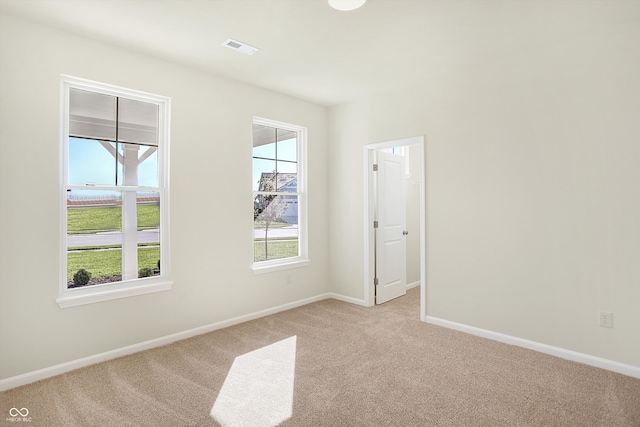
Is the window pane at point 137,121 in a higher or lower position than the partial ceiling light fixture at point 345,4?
A: lower

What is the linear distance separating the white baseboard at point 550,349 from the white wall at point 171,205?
1.88 metres

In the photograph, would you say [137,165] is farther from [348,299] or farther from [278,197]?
[348,299]

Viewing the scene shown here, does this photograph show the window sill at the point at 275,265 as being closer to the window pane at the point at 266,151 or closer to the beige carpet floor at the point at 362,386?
the beige carpet floor at the point at 362,386

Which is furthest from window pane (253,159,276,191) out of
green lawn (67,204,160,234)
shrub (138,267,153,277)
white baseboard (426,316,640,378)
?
white baseboard (426,316,640,378)

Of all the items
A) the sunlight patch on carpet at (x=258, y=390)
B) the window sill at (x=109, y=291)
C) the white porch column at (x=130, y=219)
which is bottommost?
the sunlight patch on carpet at (x=258, y=390)

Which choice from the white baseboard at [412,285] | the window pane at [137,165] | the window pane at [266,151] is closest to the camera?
the window pane at [137,165]

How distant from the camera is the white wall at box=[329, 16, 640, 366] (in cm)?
262

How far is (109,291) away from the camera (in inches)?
114

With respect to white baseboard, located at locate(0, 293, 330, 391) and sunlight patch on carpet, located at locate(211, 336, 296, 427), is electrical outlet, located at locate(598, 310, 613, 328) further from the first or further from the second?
white baseboard, located at locate(0, 293, 330, 391)

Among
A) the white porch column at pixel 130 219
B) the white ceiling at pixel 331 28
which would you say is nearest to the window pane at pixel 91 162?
the white porch column at pixel 130 219

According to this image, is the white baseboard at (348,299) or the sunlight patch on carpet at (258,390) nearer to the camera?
the sunlight patch on carpet at (258,390)

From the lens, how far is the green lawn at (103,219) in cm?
282

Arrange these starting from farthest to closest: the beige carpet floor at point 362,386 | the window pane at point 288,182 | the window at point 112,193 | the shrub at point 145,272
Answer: the window pane at point 288,182, the shrub at point 145,272, the window at point 112,193, the beige carpet floor at point 362,386

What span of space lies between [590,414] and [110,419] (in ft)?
9.62
